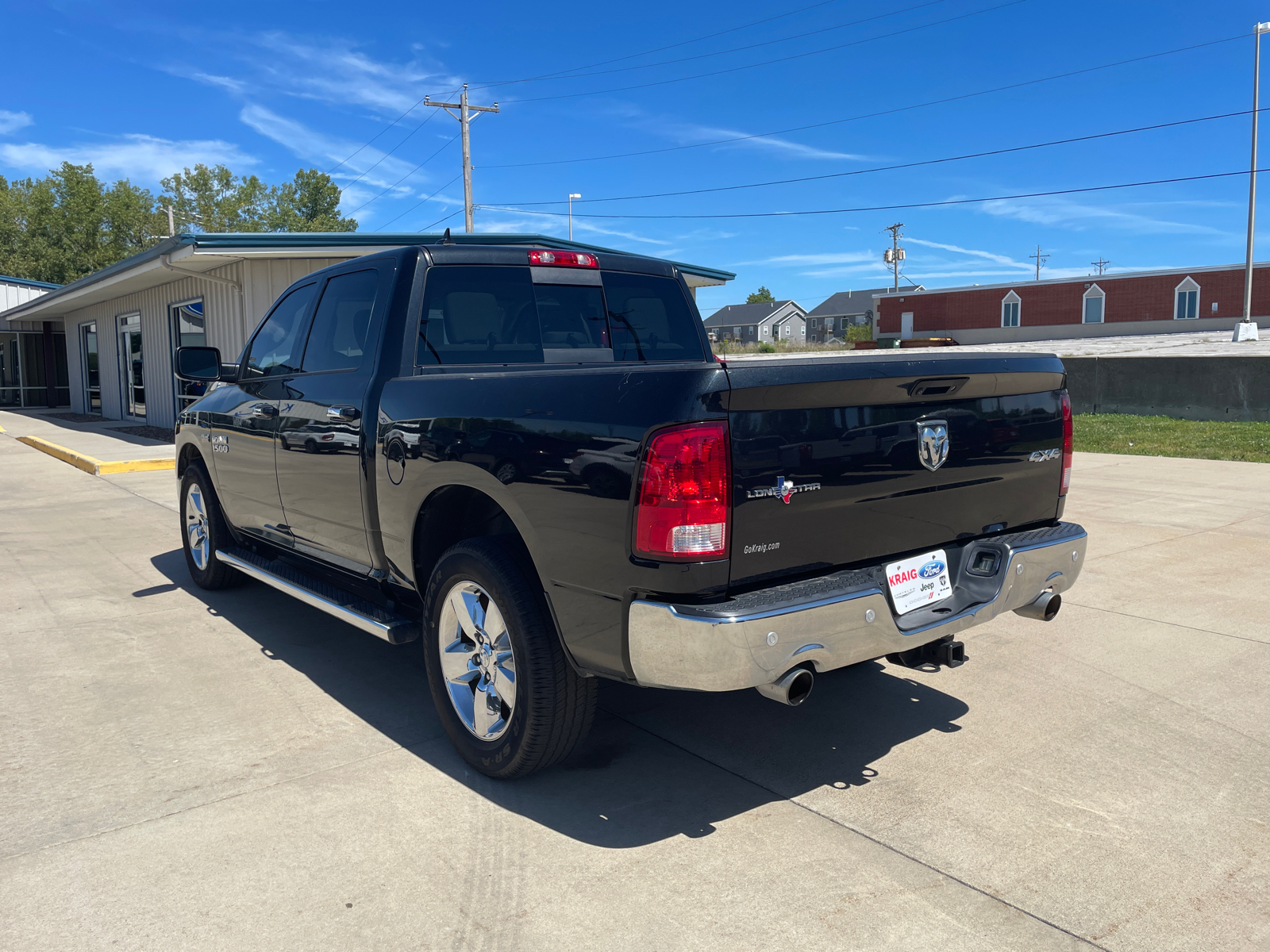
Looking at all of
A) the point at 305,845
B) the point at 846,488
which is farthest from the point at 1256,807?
the point at 305,845

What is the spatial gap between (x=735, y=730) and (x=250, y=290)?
560 inches

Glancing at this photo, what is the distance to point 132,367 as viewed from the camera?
2325 cm

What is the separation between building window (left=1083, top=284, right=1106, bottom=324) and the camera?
54.2 m

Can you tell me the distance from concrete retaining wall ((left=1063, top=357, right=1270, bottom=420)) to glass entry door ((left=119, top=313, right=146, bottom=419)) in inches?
833

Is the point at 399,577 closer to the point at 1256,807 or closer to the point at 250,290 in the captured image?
the point at 1256,807

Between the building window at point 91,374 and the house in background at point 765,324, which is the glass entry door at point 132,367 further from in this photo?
the house in background at point 765,324

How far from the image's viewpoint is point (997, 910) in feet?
8.53

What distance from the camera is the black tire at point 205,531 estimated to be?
5.83 metres

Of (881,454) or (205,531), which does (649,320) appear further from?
(205,531)

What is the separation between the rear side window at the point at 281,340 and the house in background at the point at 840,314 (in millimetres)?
91580

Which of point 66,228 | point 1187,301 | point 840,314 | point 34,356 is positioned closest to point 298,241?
point 34,356

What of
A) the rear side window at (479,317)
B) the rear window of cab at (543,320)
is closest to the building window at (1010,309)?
the rear window of cab at (543,320)

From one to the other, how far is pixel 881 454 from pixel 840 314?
9917 centimetres

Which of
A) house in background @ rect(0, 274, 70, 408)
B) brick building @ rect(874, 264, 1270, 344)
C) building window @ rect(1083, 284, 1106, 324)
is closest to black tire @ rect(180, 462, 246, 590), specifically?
house in background @ rect(0, 274, 70, 408)
